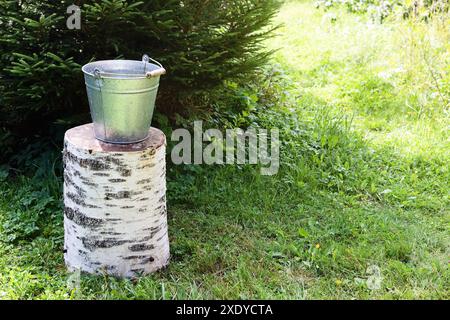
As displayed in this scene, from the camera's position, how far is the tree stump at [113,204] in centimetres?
300

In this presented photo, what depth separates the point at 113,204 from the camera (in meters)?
3.01

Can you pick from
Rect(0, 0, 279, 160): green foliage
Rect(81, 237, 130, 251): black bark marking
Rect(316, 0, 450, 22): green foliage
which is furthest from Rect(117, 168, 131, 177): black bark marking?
Rect(316, 0, 450, 22): green foliage

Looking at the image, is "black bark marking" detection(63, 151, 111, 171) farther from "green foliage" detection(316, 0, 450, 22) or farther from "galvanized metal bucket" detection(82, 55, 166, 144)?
"green foliage" detection(316, 0, 450, 22)

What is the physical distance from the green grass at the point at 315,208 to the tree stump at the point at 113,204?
12cm

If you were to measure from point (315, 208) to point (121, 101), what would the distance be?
181 centimetres

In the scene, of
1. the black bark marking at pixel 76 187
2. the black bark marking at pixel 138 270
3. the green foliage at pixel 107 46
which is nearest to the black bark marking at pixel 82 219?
the black bark marking at pixel 76 187

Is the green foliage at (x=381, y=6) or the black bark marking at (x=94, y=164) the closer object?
the black bark marking at (x=94, y=164)

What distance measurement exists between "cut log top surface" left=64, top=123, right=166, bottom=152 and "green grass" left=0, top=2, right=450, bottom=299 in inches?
29.2

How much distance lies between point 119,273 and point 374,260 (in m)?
1.56

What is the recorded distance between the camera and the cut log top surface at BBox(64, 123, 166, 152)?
302cm

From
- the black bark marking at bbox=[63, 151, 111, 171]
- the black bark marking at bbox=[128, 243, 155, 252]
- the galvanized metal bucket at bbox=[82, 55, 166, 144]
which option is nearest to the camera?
the galvanized metal bucket at bbox=[82, 55, 166, 144]

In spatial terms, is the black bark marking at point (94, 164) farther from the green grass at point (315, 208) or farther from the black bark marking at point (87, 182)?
the green grass at point (315, 208)

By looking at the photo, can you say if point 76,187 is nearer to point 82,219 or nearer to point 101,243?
point 82,219

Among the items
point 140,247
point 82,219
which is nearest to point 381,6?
point 140,247
